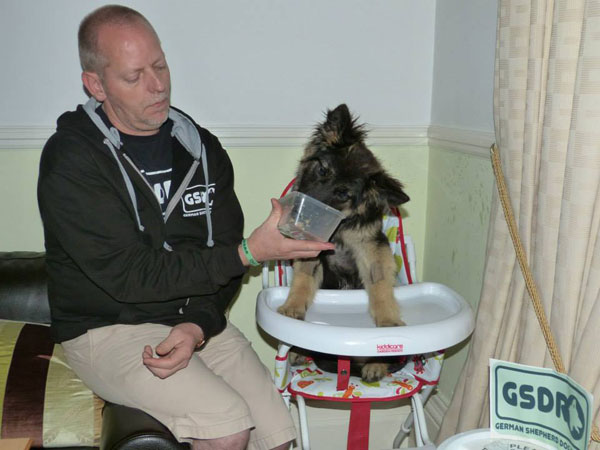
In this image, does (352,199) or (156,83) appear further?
(352,199)

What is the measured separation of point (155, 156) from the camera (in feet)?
6.81

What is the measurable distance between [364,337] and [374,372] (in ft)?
1.41

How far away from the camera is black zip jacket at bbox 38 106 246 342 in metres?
1.81

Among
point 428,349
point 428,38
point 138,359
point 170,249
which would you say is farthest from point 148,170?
point 428,38

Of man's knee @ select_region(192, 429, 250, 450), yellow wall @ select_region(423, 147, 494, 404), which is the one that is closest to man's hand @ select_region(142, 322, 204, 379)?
man's knee @ select_region(192, 429, 250, 450)

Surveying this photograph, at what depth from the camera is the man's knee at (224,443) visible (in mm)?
1768

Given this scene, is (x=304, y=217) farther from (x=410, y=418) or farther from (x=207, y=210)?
(x=410, y=418)

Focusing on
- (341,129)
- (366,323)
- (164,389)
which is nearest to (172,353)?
(164,389)

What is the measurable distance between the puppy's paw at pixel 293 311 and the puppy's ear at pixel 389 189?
0.49 meters

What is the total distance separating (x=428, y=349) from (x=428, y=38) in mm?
1573

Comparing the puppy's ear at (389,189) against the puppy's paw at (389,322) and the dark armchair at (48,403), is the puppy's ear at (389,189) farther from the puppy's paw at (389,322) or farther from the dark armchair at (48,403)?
the dark armchair at (48,403)

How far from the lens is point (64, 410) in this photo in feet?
6.40

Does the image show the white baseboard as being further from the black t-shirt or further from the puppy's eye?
the black t-shirt

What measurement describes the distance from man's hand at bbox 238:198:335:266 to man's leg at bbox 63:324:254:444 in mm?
417
